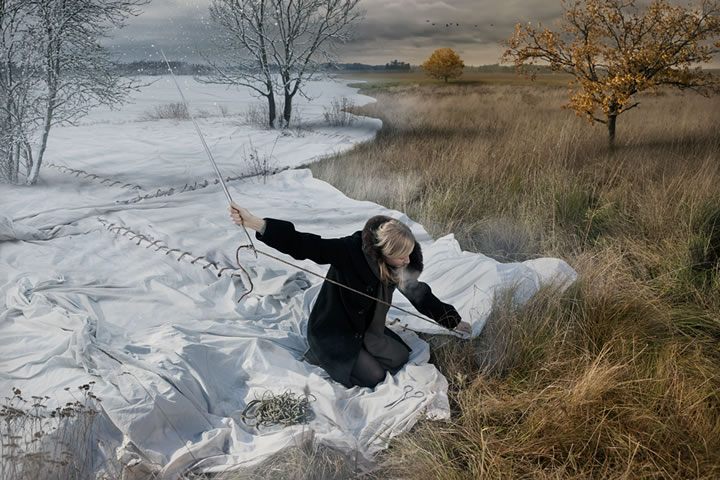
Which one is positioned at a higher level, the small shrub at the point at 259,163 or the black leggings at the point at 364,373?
the small shrub at the point at 259,163

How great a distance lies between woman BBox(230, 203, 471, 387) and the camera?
5.27 feet

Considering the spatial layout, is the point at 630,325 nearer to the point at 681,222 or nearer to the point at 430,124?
the point at 681,222

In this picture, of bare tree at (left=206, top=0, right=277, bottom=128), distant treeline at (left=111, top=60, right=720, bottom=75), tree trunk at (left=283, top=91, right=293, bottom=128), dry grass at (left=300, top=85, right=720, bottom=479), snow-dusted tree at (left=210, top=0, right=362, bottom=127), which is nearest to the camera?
dry grass at (left=300, top=85, right=720, bottom=479)

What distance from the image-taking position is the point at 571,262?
2.63 m

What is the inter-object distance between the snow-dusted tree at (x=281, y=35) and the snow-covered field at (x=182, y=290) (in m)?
0.31

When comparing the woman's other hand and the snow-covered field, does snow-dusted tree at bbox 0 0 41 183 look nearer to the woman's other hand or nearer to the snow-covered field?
the snow-covered field

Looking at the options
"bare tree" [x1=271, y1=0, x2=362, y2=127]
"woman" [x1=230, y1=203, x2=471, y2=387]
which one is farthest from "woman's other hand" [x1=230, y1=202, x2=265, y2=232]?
"bare tree" [x1=271, y1=0, x2=362, y2=127]

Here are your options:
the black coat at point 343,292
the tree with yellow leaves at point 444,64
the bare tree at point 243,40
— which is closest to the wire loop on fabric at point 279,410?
the black coat at point 343,292

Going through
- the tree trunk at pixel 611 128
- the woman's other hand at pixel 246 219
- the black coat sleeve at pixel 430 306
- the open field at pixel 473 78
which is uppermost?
the open field at pixel 473 78

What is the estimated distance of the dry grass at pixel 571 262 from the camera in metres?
1.55

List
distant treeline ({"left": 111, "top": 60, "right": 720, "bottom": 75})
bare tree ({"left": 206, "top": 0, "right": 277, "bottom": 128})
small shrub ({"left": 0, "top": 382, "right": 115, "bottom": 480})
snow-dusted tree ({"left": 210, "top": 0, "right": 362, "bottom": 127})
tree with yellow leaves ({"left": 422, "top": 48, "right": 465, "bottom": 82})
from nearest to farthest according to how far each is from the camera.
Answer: small shrub ({"left": 0, "top": 382, "right": 115, "bottom": 480}) < distant treeline ({"left": 111, "top": 60, "right": 720, "bottom": 75}) < bare tree ({"left": 206, "top": 0, "right": 277, "bottom": 128}) < snow-dusted tree ({"left": 210, "top": 0, "right": 362, "bottom": 127}) < tree with yellow leaves ({"left": 422, "top": 48, "right": 465, "bottom": 82})

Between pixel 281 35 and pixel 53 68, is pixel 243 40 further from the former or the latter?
pixel 53 68

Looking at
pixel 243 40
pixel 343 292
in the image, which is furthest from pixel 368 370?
pixel 243 40

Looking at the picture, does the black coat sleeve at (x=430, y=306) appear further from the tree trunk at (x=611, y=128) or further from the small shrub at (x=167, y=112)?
the small shrub at (x=167, y=112)
